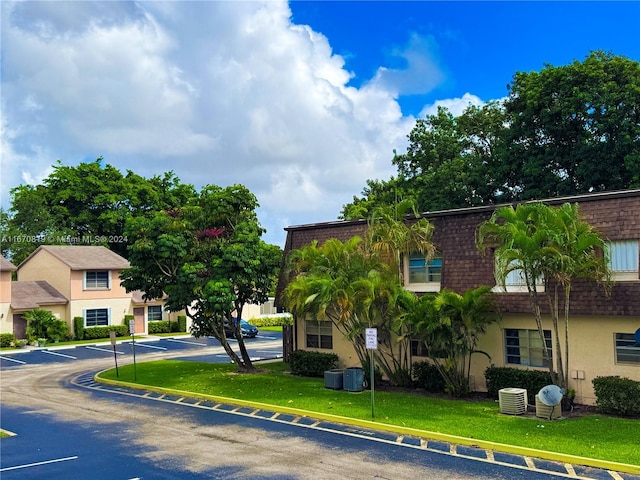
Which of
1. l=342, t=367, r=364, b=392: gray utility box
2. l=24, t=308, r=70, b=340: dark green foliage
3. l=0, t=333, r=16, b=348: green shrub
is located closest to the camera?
l=342, t=367, r=364, b=392: gray utility box

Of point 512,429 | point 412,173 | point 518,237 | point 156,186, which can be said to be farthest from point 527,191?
point 156,186

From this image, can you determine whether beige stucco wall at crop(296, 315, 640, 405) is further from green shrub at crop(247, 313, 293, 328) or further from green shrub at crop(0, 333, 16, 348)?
green shrub at crop(247, 313, 293, 328)

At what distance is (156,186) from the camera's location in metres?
74.4

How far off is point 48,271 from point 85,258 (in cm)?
298

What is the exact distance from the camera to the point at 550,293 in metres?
19.6

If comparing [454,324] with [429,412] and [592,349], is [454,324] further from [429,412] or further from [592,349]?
[592,349]

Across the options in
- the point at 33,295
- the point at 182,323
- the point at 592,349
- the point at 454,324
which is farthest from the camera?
the point at 182,323

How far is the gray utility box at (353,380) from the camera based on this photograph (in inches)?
888

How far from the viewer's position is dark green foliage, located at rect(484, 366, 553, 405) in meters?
19.2

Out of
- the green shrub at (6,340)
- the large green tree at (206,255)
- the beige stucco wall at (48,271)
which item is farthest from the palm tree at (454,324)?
the beige stucco wall at (48,271)

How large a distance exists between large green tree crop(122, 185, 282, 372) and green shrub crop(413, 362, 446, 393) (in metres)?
7.73

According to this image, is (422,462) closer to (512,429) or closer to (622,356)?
(512,429)

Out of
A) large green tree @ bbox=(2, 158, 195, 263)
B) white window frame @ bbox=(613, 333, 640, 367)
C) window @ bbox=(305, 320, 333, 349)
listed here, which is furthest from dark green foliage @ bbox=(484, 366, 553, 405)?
large green tree @ bbox=(2, 158, 195, 263)

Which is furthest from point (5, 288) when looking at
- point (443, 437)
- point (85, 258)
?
point (443, 437)
